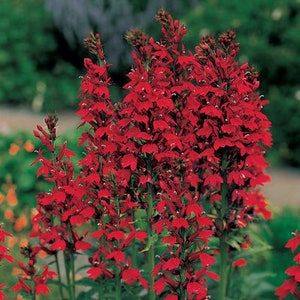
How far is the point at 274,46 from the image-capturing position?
711 cm

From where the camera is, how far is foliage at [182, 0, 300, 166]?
6.76 metres

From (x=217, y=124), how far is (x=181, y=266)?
530 millimetres

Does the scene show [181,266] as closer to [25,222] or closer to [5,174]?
[25,222]

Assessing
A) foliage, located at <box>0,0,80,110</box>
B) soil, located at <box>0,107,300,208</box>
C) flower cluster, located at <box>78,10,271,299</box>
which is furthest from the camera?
foliage, located at <box>0,0,80,110</box>

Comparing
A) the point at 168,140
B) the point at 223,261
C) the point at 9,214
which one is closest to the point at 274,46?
the point at 9,214

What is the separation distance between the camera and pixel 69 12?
27.1 ft

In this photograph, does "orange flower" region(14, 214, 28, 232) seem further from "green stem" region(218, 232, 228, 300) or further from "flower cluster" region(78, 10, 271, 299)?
"flower cluster" region(78, 10, 271, 299)

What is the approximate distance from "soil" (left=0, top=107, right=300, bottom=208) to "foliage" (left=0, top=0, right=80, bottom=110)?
22 centimetres

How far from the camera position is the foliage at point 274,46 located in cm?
676

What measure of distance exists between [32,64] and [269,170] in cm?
312

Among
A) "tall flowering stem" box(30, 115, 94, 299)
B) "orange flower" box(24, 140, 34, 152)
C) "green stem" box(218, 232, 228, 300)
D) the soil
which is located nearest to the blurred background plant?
the soil

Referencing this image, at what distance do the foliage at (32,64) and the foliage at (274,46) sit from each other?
67.5 inches

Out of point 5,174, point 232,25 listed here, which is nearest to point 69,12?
point 232,25

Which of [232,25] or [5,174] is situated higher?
[232,25]
